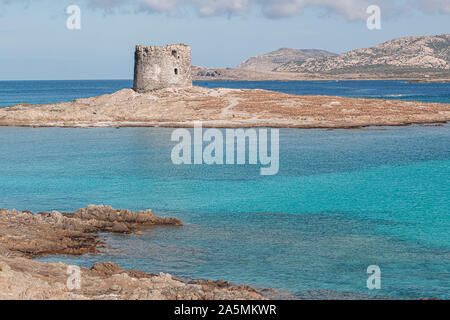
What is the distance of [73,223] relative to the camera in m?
19.0

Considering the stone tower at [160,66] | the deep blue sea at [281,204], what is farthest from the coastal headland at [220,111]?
the deep blue sea at [281,204]

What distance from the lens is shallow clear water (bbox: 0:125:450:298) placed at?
1548 cm

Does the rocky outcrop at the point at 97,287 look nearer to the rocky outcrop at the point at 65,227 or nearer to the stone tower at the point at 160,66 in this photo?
the rocky outcrop at the point at 65,227

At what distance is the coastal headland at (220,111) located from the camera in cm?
5203

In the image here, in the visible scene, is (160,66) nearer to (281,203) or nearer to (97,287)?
(281,203)

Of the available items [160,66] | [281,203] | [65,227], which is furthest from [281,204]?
[160,66]

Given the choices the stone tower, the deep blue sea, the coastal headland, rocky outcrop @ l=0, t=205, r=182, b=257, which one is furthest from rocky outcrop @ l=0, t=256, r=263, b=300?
the stone tower

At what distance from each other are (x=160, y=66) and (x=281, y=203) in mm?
38410

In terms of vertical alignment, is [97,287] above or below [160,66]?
below

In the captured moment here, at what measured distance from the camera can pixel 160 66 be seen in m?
59.2

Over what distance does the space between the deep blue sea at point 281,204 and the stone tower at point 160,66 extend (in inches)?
670

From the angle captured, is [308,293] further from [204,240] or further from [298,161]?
[298,161]

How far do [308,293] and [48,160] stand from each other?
25979 mm

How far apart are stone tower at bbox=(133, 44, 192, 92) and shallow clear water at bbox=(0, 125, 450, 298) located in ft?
58.1
